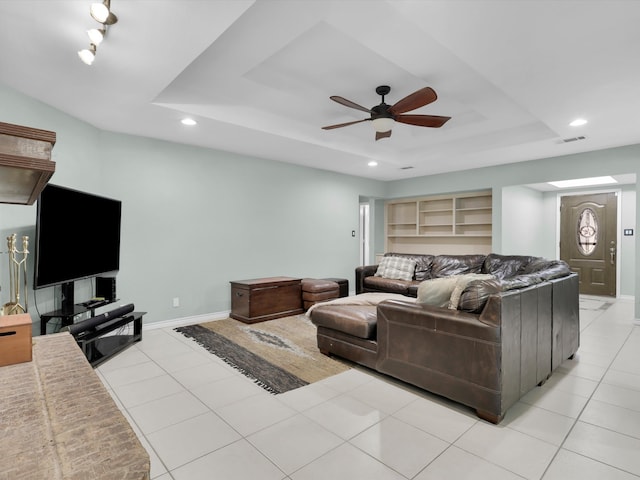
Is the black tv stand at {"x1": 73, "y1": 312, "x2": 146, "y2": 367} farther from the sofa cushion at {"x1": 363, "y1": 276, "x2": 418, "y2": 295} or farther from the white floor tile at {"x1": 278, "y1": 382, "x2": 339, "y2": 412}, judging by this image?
the sofa cushion at {"x1": 363, "y1": 276, "x2": 418, "y2": 295}

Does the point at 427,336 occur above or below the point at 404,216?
below

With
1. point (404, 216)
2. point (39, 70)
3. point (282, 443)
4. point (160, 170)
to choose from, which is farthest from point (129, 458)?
point (404, 216)

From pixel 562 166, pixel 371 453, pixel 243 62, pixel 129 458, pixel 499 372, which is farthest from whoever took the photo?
pixel 562 166

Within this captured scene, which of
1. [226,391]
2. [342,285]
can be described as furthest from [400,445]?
[342,285]

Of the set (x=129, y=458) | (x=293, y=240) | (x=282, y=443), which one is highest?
(x=293, y=240)

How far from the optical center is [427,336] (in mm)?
2506

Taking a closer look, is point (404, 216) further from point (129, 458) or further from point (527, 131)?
point (129, 458)

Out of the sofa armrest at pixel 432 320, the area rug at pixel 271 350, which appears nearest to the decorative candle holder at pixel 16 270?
the area rug at pixel 271 350

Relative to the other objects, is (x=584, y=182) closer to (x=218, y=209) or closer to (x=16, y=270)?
(x=218, y=209)

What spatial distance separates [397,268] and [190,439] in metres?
4.56

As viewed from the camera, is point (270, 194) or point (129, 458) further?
point (270, 194)

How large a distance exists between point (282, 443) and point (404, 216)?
Result: 6604 millimetres

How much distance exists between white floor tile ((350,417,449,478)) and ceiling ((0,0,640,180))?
8.26ft

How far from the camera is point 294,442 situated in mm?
2021
